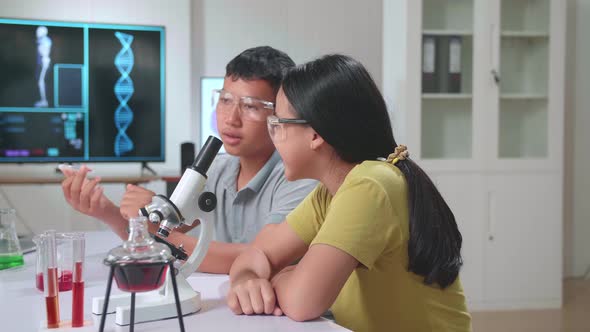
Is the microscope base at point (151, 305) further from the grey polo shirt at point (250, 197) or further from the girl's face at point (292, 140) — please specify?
the grey polo shirt at point (250, 197)

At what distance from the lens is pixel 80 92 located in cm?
418

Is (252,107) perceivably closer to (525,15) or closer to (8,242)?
(8,242)

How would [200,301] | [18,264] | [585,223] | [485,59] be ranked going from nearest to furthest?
[200,301] < [18,264] < [485,59] < [585,223]

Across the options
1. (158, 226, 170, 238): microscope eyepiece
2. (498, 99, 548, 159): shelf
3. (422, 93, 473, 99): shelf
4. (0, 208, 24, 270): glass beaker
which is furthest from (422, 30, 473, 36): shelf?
(158, 226, 170, 238): microscope eyepiece

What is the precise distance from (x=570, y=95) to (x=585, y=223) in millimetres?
939

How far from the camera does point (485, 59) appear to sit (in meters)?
4.01

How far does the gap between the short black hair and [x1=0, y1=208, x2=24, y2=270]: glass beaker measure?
71 cm

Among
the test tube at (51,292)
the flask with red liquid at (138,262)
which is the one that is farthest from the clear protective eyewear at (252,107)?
the flask with red liquid at (138,262)

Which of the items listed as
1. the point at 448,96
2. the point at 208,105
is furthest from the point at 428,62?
the point at 208,105

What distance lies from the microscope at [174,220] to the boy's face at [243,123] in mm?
595

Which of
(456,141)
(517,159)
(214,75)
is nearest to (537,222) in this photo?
(517,159)

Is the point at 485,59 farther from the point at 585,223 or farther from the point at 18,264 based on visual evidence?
the point at 18,264

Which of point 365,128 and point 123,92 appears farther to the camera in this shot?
point 123,92

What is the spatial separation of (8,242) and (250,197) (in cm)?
67
